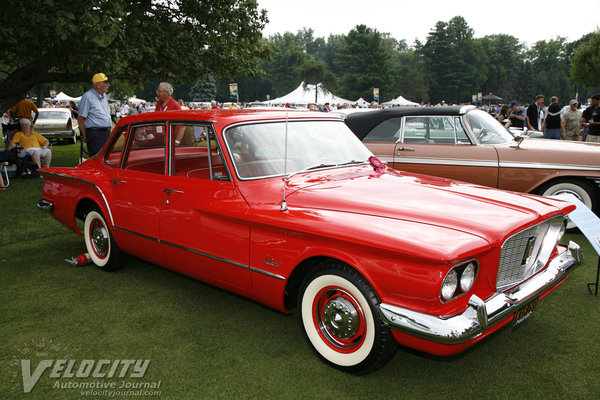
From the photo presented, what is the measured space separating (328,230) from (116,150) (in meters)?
2.84

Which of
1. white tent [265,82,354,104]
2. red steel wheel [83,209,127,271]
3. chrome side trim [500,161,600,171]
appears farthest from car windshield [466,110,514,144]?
white tent [265,82,354,104]

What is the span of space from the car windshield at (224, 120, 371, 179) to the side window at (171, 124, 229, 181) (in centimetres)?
32

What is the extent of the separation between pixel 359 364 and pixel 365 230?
0.86 meters

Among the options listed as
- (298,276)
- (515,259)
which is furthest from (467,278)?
(298,276)

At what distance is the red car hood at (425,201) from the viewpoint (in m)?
2.82

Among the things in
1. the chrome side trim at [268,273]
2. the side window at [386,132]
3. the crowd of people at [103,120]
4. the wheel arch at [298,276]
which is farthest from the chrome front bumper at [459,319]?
the side window at [386,132]

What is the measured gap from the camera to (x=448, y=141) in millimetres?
6773

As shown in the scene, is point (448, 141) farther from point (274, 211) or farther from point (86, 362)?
point (86, 362)

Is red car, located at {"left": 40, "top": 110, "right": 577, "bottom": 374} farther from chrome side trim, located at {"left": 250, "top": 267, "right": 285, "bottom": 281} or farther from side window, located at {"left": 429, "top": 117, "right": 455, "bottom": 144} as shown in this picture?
side window, located at {"left": 429, "top": 117, "right": 455, "bottom": 144}

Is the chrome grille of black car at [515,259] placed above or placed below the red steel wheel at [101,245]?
above

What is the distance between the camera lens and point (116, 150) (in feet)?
15.5

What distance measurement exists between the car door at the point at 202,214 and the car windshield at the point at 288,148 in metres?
0.17

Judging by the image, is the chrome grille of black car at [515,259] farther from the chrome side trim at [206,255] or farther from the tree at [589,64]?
the tree at [589,64]

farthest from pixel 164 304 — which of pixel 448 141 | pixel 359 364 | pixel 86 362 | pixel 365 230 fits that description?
pixel 448 141
